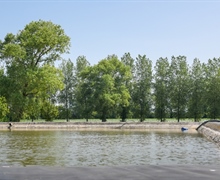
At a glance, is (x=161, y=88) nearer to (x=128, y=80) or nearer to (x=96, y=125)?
(x=128, y=80)

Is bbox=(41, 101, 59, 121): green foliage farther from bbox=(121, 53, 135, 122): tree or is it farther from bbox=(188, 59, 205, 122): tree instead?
bbox=(188, 59, 205, 122): tree

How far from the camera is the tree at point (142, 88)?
9494cm

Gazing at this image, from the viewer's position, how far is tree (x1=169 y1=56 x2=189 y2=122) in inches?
3649

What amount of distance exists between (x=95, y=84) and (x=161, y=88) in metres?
16.3

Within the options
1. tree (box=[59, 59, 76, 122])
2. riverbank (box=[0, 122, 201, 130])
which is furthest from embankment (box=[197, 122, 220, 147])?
tree (box=[59, 59, 76, 122])

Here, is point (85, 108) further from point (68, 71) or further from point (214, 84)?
point (214, 84)

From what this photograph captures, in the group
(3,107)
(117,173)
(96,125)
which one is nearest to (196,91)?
(96,125)

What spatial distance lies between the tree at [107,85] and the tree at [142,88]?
577cm

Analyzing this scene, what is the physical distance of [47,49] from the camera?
245ft

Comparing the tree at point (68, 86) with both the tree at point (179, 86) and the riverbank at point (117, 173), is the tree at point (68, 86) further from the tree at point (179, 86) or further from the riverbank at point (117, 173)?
the riverbank at point (117, 173)

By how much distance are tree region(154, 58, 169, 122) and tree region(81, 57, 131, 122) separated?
8.63 meters

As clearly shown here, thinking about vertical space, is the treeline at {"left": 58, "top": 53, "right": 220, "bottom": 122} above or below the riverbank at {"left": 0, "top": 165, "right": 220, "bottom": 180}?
above

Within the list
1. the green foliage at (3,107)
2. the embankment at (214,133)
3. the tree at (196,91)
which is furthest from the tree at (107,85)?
the embankment at (214,133)

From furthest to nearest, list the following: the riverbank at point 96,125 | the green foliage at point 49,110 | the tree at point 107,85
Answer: the tree at point 107,85, the green foliage at point 49,110, the riverbank at point 96,125
